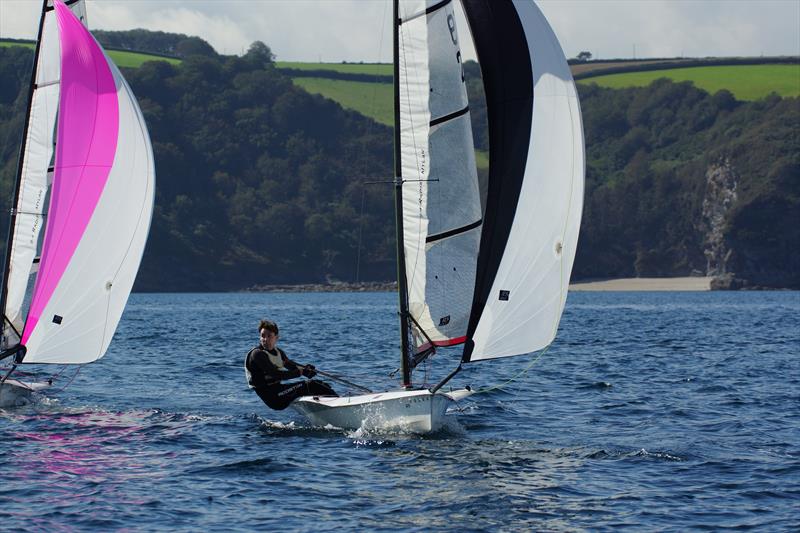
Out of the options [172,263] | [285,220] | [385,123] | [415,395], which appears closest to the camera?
[415,395]

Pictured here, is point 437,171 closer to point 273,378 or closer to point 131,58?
point 273,378

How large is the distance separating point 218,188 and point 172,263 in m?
18.9

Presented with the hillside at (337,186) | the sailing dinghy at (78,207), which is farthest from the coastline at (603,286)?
the sailing dinghy at (78,207)

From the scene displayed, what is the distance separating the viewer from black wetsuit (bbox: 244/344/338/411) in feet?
61.0

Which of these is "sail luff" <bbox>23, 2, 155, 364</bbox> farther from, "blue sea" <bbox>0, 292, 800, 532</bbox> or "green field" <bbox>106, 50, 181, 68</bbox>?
"green field" <bbox>106, 50, 181, 68</bbox>

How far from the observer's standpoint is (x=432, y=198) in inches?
703

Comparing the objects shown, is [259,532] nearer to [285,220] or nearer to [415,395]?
[415,395]

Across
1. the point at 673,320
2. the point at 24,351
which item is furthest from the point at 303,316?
the point at 24,351

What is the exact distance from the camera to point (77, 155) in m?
21.0

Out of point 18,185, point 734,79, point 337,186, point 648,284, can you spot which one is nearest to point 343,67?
point 337,186

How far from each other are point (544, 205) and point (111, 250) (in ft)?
27.3

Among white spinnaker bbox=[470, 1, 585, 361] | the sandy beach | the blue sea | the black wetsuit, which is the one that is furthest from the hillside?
white spinnaker bbox=[470, 1, 585, 361]

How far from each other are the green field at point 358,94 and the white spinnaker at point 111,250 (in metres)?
146

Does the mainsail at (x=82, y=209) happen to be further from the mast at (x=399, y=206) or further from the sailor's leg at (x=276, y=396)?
the mast at (x=399, y=206)
